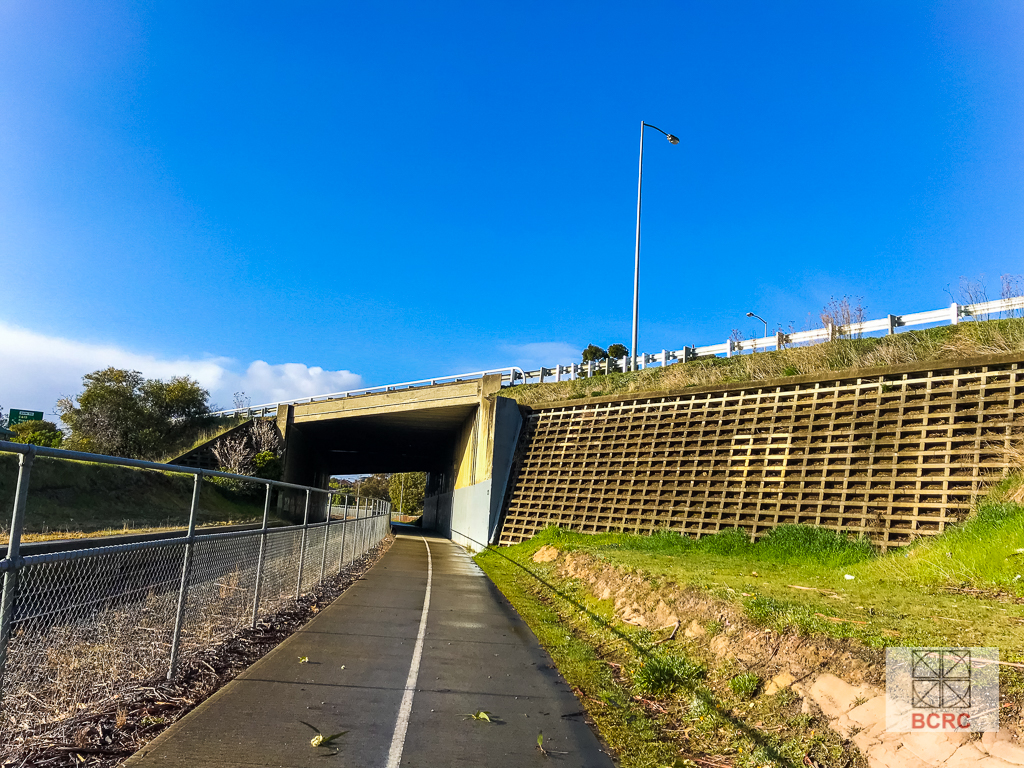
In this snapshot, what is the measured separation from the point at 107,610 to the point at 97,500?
25.6 metres

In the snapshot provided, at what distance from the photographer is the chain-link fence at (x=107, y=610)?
4430mm

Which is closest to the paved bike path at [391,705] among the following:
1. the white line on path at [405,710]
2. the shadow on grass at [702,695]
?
the white line on path at [405,710]

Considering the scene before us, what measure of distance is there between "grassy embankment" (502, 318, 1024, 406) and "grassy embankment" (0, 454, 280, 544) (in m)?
17.2

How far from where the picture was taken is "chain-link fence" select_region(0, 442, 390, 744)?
4430mm

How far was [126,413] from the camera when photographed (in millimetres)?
45125

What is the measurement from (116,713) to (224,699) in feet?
2.91

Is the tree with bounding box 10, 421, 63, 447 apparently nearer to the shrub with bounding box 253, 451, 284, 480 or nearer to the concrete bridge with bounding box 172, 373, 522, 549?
the concrete bridge with bounding box 172, 373, 522, 549

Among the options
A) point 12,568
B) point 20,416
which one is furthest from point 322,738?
point 20,416

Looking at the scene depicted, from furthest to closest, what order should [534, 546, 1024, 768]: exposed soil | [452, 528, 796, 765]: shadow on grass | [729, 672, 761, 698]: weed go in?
1. [729, 672, 761, 698]: weed
2. [452, 528, 796, 765]: shadow on grass
3. [534, 546, 1024, 768]: exposed soil

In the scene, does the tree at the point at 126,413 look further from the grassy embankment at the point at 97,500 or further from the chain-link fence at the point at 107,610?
the chain-link fence at the point at 107,610

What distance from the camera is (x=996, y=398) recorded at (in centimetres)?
1350

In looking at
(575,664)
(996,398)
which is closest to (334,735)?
(575,664)

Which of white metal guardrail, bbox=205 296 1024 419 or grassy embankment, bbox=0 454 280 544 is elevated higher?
white metal guardrail, bbox=205 296 1024 419

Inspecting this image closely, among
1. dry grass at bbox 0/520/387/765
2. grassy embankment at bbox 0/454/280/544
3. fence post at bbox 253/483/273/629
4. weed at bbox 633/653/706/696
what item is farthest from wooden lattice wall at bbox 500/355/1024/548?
grassy embankment at bbox 0/454/280/544
